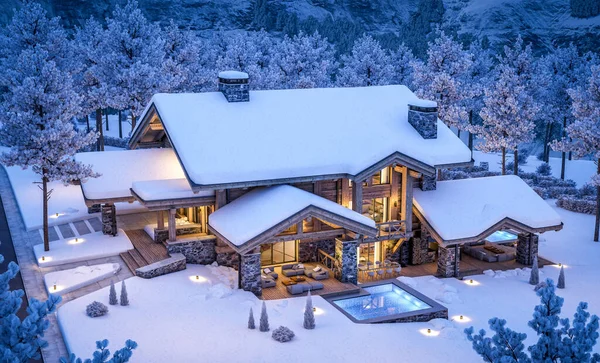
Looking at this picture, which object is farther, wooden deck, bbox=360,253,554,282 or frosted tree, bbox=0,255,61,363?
wooden deck, bbox=360,253,554,282

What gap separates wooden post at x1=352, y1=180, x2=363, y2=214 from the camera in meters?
31.8

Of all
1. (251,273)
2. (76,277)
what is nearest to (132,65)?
(76,277)

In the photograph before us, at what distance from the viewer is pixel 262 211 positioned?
2878 centimetres

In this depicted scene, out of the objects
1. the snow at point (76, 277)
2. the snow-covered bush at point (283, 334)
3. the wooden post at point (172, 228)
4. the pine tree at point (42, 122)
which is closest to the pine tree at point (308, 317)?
the snow-covered bush at point (283, 334)

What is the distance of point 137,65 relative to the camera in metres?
43.7

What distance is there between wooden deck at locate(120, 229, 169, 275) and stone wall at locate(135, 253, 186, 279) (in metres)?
0.58

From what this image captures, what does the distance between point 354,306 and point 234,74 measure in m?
13.0

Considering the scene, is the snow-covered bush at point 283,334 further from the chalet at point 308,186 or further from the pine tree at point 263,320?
the chalet at point 308,186

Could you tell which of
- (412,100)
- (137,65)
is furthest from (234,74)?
(137,65)

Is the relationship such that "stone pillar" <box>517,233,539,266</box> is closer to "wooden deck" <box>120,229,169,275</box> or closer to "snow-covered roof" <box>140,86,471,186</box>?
"snow-covered roof" <box>140,86,471,186</box>

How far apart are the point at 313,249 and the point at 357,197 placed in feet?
10.6

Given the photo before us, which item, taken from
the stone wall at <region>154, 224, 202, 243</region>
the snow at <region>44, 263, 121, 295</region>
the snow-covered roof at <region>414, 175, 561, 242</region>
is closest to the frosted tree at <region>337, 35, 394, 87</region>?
the snow-covered roof at <region>414, 175, 561, 242</region>

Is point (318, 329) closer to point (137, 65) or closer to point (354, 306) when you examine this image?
point (354, 306)

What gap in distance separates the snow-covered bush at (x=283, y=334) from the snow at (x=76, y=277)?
29.2 feet
